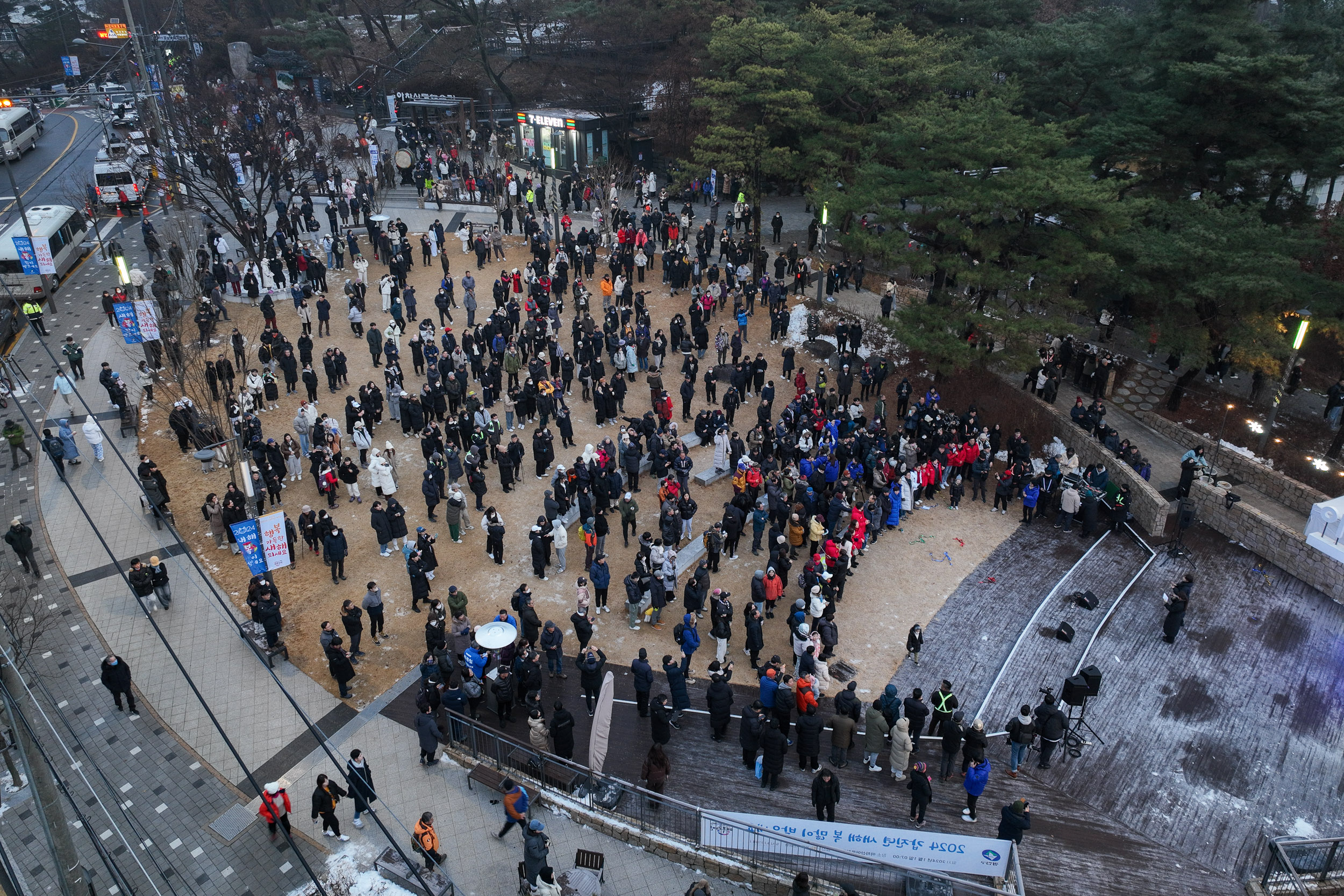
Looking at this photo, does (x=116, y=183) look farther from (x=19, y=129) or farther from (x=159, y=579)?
(x=159, y=579)

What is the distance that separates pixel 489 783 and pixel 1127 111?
25531mm

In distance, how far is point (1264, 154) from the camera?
24.2 metres

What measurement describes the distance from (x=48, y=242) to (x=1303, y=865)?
1418 inches

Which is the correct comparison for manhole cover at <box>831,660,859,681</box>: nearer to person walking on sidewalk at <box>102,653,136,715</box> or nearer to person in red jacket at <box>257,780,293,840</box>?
person in red jacket at <box>257,780,293,840</box>

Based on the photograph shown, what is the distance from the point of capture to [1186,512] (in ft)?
64.3

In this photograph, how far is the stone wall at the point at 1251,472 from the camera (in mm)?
20922

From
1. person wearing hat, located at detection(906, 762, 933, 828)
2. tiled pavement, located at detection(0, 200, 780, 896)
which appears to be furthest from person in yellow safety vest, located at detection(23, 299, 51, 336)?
person wearing hat, located at detection(906, 762, 933, 828)

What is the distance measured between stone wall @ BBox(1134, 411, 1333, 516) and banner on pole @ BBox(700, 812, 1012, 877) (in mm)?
12801

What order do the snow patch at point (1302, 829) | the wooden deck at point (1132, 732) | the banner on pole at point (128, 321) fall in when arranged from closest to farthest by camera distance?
the wooden deck at point (1132, 732)
the snow patch at point (1302, 829)
the banner on pole at point (128, 321)

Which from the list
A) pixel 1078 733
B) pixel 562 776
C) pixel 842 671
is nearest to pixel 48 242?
pixel 562 776

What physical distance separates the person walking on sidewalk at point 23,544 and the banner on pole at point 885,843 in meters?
14.2

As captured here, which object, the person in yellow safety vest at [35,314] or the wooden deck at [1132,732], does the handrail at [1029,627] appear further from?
the person in yellow safety vest at [35,314]

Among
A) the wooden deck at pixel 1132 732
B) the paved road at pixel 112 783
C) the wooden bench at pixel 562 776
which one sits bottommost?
the wooden deck at pixel 1132 732

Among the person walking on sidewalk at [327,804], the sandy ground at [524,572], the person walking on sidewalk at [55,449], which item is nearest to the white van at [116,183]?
the sandy ground at [524,572]
